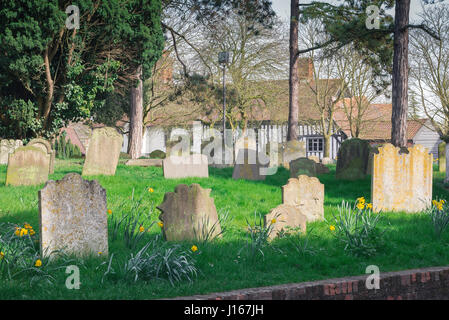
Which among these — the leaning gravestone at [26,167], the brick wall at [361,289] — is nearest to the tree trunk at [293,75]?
the leaning gravestone at [26,167]

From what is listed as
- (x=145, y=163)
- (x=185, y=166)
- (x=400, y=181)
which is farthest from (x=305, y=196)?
(x=145, y=163)

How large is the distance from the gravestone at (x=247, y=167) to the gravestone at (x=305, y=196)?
5.40m

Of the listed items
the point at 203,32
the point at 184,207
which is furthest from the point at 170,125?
the point at 184,207

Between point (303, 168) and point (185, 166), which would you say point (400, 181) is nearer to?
point (303, 168)

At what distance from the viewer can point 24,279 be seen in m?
5.62

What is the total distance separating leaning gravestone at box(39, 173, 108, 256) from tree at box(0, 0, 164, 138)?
11826mm

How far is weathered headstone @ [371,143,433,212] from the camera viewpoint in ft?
33.8

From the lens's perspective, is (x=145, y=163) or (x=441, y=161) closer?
(x=145, y=163)

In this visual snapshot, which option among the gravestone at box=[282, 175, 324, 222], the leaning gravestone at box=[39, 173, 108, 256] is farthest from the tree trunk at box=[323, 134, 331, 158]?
the leaning gravestone at box=[39, 173, 108, 256]

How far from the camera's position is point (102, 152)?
559 inches

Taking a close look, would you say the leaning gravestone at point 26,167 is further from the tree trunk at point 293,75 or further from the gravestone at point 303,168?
the tree trunk at point 293,75

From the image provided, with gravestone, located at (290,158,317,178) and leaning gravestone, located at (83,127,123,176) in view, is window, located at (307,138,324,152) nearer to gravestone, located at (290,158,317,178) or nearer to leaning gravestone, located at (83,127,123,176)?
gravestone, located at (290,158,317,178)

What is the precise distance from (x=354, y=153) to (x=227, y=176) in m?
3.73

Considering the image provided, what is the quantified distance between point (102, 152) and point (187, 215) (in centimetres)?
731
